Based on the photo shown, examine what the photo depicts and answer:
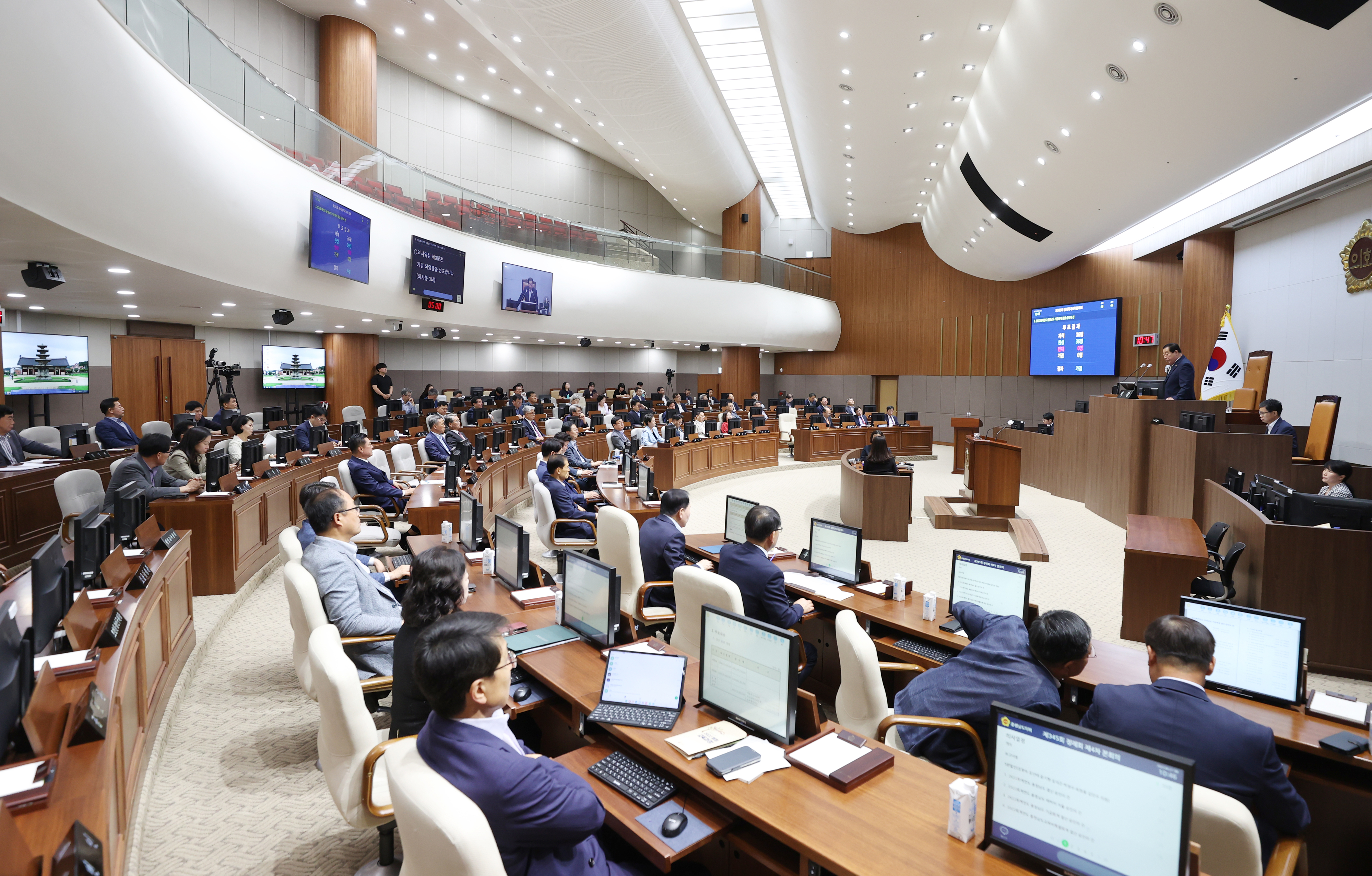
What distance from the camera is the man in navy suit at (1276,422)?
23.7 ft

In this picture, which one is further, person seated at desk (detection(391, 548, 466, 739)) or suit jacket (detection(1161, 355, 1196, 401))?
suit jacket (detection(1161, 355, 1196, 401))

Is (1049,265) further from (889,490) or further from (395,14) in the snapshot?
(395,14)

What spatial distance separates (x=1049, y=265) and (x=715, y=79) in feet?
28.9

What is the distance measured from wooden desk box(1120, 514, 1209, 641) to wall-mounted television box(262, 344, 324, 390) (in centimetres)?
1442

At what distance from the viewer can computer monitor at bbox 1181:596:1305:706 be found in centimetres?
287

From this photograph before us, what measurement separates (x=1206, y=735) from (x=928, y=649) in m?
1.60

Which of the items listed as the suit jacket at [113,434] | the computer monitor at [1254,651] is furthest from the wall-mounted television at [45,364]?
the computer monitor at [1254,651]

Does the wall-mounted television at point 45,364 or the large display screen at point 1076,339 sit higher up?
the large display screen at point 1076,339

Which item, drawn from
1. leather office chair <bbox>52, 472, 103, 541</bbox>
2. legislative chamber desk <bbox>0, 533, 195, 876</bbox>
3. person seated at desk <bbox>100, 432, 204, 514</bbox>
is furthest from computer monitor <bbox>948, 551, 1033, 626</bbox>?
leather office chair <bbox>52, 472, 103, 541</bbox>

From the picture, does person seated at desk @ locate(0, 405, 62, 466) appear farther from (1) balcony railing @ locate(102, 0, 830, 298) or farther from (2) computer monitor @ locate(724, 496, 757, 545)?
(2) computer monitor @ locate(724, 496, 757, 545)

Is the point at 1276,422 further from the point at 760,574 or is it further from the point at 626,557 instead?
the point at 626,557

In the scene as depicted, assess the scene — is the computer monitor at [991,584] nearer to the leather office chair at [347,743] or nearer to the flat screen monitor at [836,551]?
the flat screen monitor at [836,551]

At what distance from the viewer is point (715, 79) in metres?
15.1

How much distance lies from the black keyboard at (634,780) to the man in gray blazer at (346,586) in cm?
156
